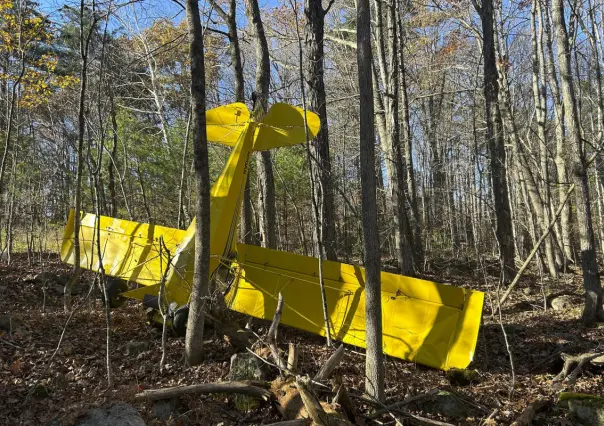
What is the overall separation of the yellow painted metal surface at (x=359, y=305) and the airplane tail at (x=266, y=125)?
188 cm

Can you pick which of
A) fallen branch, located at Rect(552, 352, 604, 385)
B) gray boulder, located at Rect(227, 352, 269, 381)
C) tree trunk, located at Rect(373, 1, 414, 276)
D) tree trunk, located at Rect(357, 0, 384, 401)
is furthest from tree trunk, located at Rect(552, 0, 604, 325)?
gray boulder, located at Rect(227, 352, 269, 381)

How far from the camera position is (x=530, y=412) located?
4660mm

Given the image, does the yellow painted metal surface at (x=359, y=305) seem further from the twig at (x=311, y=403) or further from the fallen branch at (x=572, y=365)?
the twig at (x=311, y=403)

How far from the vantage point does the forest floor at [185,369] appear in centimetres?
458

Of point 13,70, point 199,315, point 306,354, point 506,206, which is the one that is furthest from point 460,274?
point 13,70

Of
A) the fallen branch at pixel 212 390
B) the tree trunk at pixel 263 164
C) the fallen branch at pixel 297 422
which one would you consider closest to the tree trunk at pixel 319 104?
the tree trunk at pixel 263 164

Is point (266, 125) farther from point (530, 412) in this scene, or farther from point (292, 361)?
point (530, 412)

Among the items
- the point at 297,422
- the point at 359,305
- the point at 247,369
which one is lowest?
the point at 297,422

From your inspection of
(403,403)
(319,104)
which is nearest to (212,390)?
(403,403)

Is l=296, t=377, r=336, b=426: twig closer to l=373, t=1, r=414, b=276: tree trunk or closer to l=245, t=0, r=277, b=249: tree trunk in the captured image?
l=245, t=0, r=277, b=249: tree trunk

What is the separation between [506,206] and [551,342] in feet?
16.8

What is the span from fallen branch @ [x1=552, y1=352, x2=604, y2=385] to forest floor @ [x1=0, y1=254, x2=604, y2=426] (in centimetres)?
12

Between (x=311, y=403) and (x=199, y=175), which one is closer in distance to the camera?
(x=311, y=403)

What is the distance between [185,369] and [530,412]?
12.9ft
